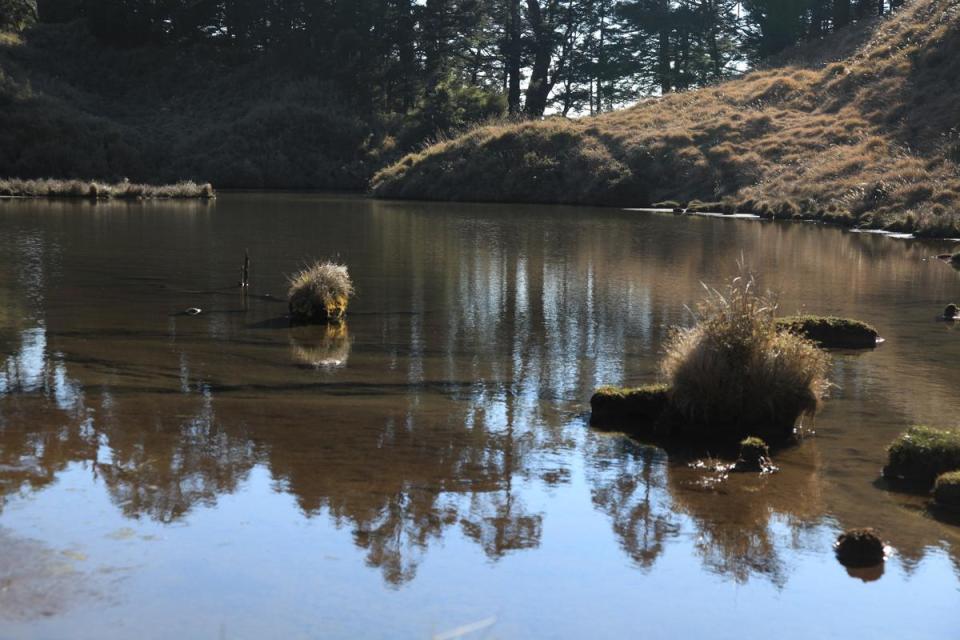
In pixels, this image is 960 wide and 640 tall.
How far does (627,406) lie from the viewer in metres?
12.5

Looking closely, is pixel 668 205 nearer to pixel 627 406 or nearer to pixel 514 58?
pixel 514 58

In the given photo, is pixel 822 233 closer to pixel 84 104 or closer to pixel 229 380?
pixel 229 380

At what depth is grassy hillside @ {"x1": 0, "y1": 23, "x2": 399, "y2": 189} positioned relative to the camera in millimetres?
70125

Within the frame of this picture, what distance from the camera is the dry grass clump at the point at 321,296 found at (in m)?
19.1

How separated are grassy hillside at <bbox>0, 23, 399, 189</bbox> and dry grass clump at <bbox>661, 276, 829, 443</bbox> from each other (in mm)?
61069

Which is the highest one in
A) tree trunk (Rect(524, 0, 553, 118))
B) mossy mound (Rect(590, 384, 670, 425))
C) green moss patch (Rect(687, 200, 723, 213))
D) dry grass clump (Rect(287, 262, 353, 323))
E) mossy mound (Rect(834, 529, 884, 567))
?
tree trunk (Rect(524, 0, 553, 118))

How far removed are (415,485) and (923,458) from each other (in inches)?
180

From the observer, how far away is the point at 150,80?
3504 inches

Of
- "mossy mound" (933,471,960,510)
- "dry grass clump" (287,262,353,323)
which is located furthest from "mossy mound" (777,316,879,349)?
"mossy mound" (933,471,960,510)

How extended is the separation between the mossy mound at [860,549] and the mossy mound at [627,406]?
3957 mm

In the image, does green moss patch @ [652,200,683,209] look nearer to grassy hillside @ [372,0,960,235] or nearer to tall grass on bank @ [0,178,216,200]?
grassy hillside @ [372,0,960,235]

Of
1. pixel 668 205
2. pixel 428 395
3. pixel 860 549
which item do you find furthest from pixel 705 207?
pixel 860 549

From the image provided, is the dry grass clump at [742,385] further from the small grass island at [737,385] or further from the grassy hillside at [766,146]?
the grassy hillside at [766,146]

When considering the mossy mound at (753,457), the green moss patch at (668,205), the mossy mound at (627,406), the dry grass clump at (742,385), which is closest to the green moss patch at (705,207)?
the green moss patch at (668,205)
